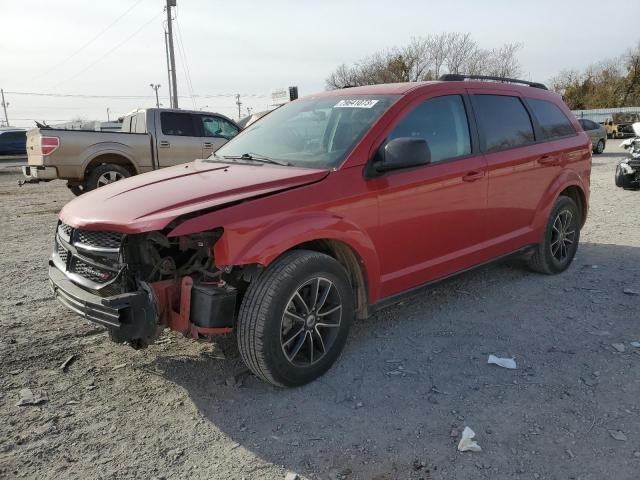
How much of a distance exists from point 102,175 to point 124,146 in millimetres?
708

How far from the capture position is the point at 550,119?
202 inches

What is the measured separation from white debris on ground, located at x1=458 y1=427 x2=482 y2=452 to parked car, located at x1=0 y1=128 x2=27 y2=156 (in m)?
28.6

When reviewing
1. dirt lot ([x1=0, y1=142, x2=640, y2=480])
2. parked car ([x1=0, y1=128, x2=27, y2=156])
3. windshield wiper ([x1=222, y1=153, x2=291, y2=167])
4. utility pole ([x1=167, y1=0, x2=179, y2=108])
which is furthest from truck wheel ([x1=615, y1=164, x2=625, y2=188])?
parked car ([x1=0, y1=128, x2=27, y2=156])

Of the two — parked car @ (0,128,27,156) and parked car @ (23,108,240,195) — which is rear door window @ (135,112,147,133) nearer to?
parked car @ (23,108,240,195)

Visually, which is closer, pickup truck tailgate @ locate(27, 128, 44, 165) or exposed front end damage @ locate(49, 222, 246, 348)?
exposed front end damage @ locate(49, 222, 246, 348)

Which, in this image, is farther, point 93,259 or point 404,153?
point 404,153

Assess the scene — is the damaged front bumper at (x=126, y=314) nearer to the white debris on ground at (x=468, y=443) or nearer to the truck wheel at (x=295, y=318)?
the truck wheel at (x=295, y=318)

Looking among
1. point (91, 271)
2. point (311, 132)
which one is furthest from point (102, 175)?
point (91, 271)

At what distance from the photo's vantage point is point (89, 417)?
2.90 meters

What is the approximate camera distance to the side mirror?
3.31 m

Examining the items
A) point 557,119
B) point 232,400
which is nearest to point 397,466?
point 232,400

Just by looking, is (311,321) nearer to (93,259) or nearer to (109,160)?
(93,259)

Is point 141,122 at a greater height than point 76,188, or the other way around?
point 141,122

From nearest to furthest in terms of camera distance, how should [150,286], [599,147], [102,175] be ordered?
[150,286], [102,175], [599,147]
